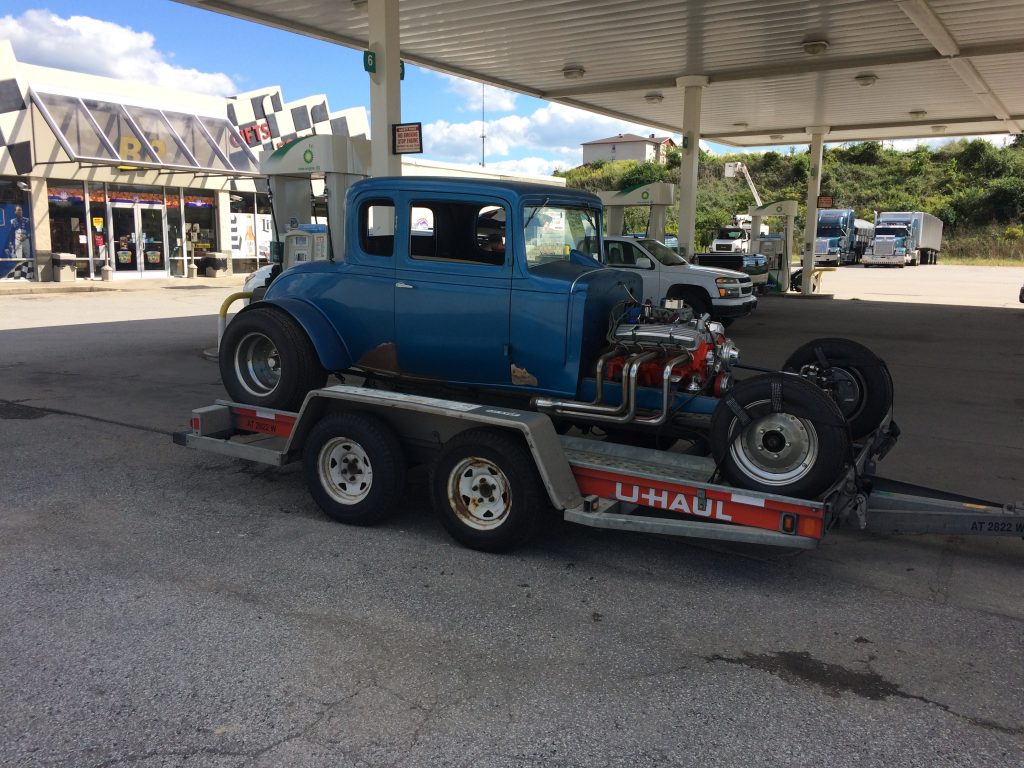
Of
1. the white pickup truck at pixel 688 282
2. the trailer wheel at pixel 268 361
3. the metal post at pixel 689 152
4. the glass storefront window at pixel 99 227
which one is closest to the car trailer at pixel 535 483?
the trailer wheel at pixel 268 361

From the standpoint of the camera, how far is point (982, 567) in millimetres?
5023

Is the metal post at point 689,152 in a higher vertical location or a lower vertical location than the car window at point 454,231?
higher

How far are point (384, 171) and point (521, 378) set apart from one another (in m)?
6.31

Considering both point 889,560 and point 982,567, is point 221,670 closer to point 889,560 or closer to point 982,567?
point 889,560

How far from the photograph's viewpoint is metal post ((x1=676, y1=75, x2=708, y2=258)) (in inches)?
739

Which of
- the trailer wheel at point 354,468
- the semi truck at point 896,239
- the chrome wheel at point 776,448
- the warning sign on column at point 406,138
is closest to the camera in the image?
the chrome wheel at point 776,448

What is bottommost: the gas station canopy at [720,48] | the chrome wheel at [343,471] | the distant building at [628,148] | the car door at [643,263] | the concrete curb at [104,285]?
the chrome wheel at [343,471]

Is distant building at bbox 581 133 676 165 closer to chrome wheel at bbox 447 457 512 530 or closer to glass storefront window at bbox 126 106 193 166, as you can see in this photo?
glass storefront window at bbox 126 106 193 166

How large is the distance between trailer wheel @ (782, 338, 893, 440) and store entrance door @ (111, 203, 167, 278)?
25.1 meters

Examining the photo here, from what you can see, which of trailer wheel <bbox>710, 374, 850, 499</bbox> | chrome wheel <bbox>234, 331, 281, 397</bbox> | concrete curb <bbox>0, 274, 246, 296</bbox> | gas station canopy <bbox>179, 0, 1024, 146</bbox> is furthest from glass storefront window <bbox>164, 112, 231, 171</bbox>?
trailer wheel <bbox>710, 374, 850, 499</bbox>

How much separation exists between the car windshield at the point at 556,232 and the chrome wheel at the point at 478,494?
1.43 meters

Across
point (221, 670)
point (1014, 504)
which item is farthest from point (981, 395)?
point (221, 670)

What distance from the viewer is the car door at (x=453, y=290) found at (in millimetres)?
5512

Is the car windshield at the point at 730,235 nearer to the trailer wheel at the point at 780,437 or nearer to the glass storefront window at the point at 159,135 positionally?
the glass storefront window at the point at 159,135
